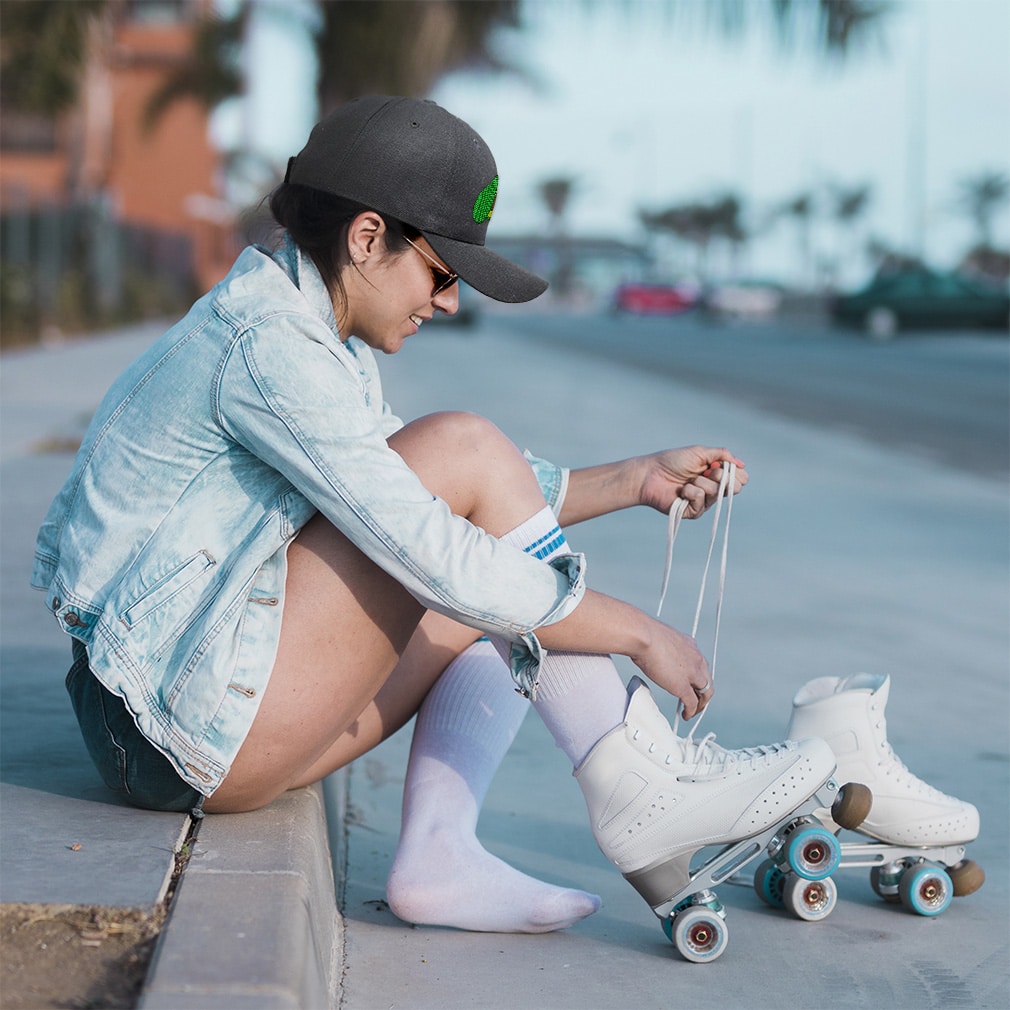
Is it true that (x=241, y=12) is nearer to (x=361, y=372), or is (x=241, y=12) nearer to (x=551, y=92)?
(x=551, y=92)

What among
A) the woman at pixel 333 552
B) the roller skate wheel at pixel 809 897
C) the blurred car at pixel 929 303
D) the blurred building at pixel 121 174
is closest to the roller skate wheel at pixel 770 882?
the roller skate wheel at pixel 809 897

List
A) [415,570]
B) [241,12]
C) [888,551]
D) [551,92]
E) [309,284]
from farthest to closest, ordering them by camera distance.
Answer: [551,92], [241,12], [888,551], [309,284], [415,570]

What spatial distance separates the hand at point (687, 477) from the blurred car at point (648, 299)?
174 feet

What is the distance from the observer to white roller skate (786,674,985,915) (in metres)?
2.55

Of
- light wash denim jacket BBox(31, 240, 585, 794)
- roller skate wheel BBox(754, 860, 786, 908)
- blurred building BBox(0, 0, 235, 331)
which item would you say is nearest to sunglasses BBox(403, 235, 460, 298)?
light wash denim jacket BBox(31, 240, 585, 794)

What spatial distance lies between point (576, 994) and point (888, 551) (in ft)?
13.8

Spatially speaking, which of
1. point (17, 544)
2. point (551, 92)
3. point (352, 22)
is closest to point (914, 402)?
point (352, 22)

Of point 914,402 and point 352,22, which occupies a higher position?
point 352,22

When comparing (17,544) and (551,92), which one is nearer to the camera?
(17,544)

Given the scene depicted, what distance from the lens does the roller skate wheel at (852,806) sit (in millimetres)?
2369

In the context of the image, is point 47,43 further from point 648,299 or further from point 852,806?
point 648,299

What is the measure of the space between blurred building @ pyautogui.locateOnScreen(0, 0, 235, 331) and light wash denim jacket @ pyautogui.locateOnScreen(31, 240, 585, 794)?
57.8 feet

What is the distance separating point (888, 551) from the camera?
20.1ft

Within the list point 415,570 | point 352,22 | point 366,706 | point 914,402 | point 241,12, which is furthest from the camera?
point 241,12
